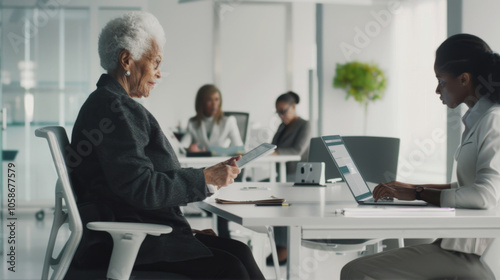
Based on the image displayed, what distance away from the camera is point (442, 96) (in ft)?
7.30

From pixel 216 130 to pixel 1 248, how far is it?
7.50 feet

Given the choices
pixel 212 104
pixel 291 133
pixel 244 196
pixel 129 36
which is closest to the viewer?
pixel 129 36

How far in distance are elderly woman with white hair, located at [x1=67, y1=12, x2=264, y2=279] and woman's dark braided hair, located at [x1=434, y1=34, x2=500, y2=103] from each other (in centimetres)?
83

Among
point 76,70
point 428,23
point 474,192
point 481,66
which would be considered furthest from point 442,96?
point 428,23

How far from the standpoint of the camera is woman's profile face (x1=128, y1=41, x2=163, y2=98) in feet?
6.93

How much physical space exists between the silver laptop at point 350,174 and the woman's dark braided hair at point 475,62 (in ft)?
1.45

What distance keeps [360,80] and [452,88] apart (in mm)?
6683

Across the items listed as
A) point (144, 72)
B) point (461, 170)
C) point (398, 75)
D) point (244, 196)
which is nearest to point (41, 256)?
point (244, 196)

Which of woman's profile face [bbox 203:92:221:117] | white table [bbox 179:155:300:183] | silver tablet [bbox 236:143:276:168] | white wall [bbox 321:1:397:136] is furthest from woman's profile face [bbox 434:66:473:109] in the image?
white wall [bbox 321:1:397:136]

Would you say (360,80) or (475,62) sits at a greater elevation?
(360,80)

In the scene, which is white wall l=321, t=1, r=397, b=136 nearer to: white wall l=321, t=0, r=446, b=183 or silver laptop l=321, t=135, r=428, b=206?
white wall l=321, t=0, r=446, b=183

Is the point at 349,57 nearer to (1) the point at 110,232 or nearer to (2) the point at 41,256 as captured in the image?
(2) the point at 41,256

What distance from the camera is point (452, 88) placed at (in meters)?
2.16

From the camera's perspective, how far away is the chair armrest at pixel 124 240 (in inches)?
72.3
